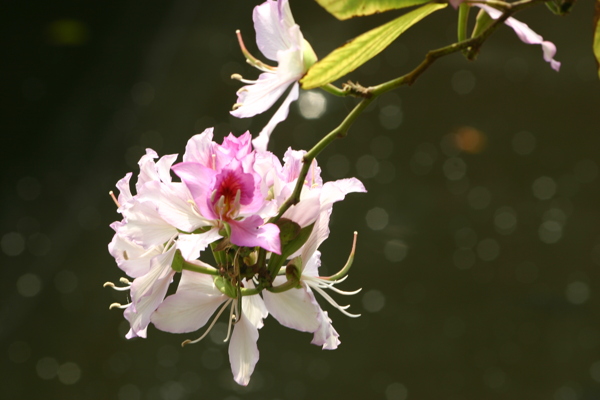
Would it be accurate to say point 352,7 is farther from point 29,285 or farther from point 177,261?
point 29,285

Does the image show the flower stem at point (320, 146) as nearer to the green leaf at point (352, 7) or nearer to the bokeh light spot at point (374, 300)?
the green leaf at point (352, 7)

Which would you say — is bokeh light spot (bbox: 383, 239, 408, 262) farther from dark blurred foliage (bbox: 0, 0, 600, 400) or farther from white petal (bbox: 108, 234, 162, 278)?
white petal (bbox: 108, 234, 162, 278)

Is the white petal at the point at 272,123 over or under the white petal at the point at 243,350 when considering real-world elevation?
over

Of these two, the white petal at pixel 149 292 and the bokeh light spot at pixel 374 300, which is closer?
the white petal at pixel 149 292

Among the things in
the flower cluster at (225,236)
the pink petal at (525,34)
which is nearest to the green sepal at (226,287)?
the flower cluster at (225,236)

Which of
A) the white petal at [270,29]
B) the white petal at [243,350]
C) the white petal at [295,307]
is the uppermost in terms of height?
the white petal at [270,29]

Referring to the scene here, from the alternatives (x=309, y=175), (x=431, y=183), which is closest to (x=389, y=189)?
(x=431, y=183)

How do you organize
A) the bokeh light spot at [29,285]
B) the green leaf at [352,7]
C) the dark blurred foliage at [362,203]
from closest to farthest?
the green leaf at [352,7]
the dark blurred foliage at [362,203]
the bokeh light spot at [29,285]
